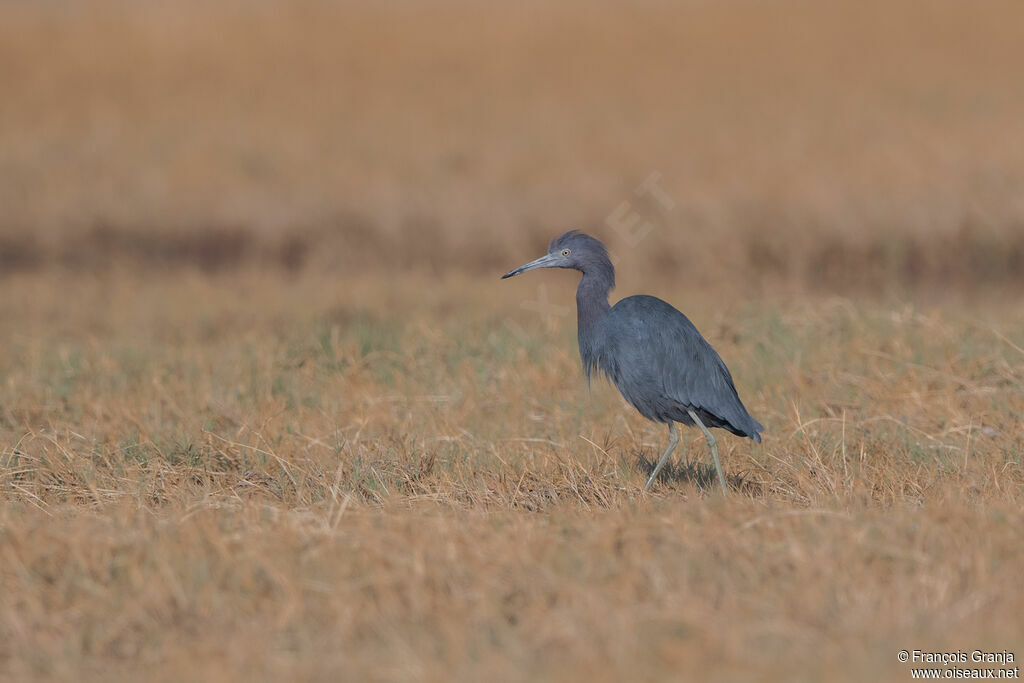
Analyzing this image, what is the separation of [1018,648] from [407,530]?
6.76ft

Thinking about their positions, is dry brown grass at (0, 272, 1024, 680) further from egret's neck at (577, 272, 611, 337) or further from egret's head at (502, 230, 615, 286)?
egret's head at (502, 230, 615, 286)

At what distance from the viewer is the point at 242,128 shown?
1564 centimetres

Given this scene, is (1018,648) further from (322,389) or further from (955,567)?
(322,389)

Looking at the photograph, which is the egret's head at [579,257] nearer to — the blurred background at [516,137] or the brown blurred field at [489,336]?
the brown blurred field at [489,336]

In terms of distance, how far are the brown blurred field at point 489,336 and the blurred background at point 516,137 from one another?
2.4 inches

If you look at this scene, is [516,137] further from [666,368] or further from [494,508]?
[494,508]

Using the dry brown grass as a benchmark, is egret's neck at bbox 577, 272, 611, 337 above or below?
above

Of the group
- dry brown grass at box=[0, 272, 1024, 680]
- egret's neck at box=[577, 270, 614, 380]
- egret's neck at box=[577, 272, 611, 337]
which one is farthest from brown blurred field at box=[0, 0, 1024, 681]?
egret's neck at box=[577, 272, 611, 337]

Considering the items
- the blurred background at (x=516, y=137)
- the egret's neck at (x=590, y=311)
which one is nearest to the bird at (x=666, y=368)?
the egret's neck at (x=590, y=311)

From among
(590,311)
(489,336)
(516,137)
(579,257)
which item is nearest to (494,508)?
(590,311)

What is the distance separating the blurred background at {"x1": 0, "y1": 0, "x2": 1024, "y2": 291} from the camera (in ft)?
41.0

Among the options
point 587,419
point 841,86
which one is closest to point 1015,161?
point 841,86

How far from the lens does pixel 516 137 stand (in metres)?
Result: 15.2

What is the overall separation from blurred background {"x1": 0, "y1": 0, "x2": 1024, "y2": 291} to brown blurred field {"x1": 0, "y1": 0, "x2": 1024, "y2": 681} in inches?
2.4
